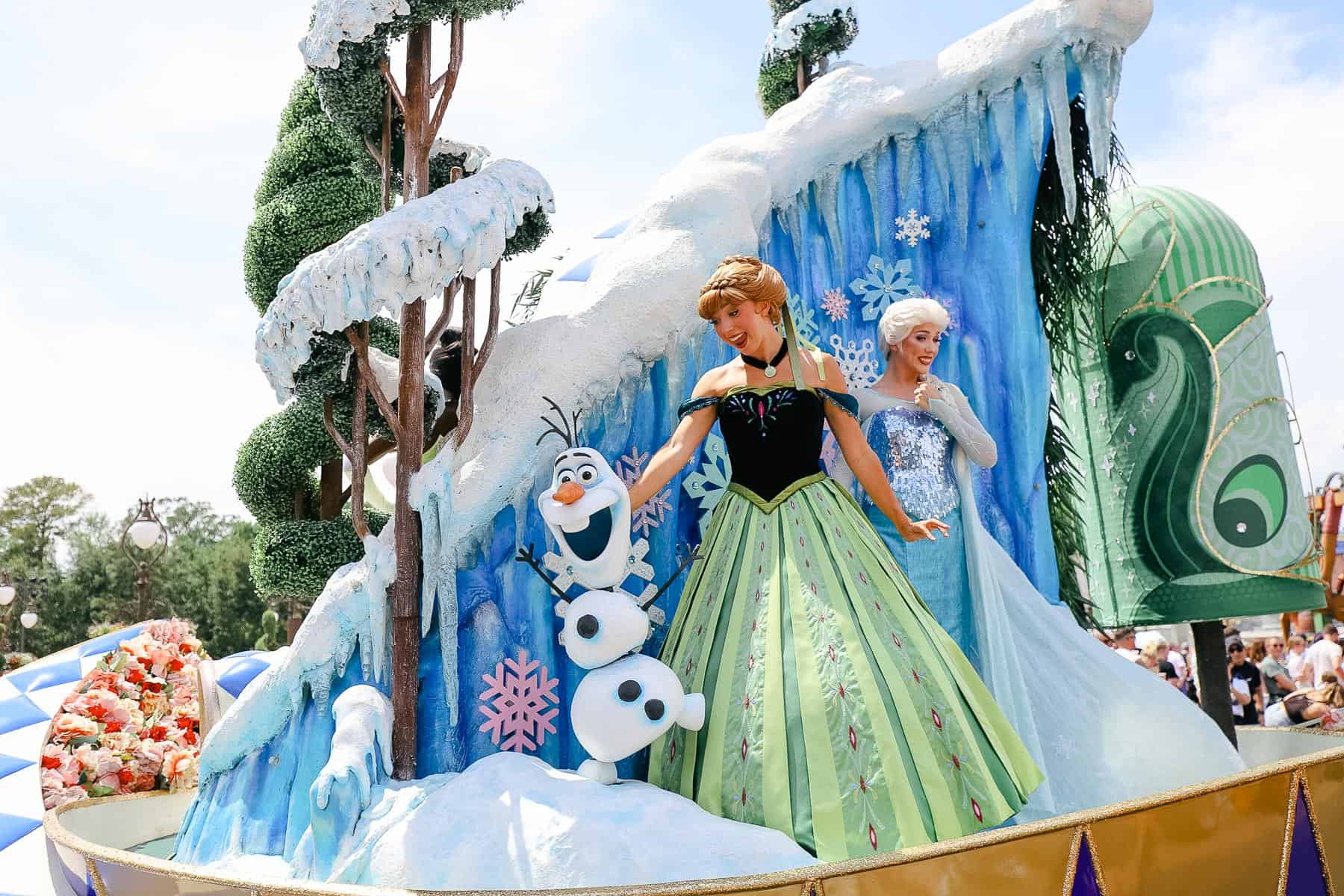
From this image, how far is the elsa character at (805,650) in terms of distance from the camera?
2.85m

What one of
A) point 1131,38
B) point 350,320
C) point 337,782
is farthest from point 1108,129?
point 337,782

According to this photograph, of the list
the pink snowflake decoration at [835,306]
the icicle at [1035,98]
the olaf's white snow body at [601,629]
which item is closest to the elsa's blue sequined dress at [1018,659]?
the pink snowflake decoration at [835,306]

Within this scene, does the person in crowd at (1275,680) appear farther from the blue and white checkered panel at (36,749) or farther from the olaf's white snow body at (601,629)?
the blue and white checkered panel at (36,749)

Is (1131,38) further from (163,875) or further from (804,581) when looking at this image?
(163,875)

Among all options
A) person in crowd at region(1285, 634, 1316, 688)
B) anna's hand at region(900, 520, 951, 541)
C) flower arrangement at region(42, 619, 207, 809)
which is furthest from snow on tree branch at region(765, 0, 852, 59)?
person in crowd at region(1285, 634, 1316, 688)

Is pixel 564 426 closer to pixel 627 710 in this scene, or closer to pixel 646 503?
pixel 646 503

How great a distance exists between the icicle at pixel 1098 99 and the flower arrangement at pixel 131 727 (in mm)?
5184

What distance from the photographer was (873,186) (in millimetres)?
4512

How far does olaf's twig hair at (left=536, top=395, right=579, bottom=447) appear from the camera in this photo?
3545mm

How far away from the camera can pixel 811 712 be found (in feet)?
9.51

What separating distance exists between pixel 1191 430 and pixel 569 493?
3562 mm

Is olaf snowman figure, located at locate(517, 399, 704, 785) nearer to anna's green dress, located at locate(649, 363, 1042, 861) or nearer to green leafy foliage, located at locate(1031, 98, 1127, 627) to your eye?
anna's green dress, located at locate(649, 363, 1042, 861)

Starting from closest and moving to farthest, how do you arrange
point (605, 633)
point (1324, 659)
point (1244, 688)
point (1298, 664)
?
point (605, 633)
point (1324, 659)
point (1244, 688)
point (1298, 664)

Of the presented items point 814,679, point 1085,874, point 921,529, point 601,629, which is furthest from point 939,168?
point 1085,874
